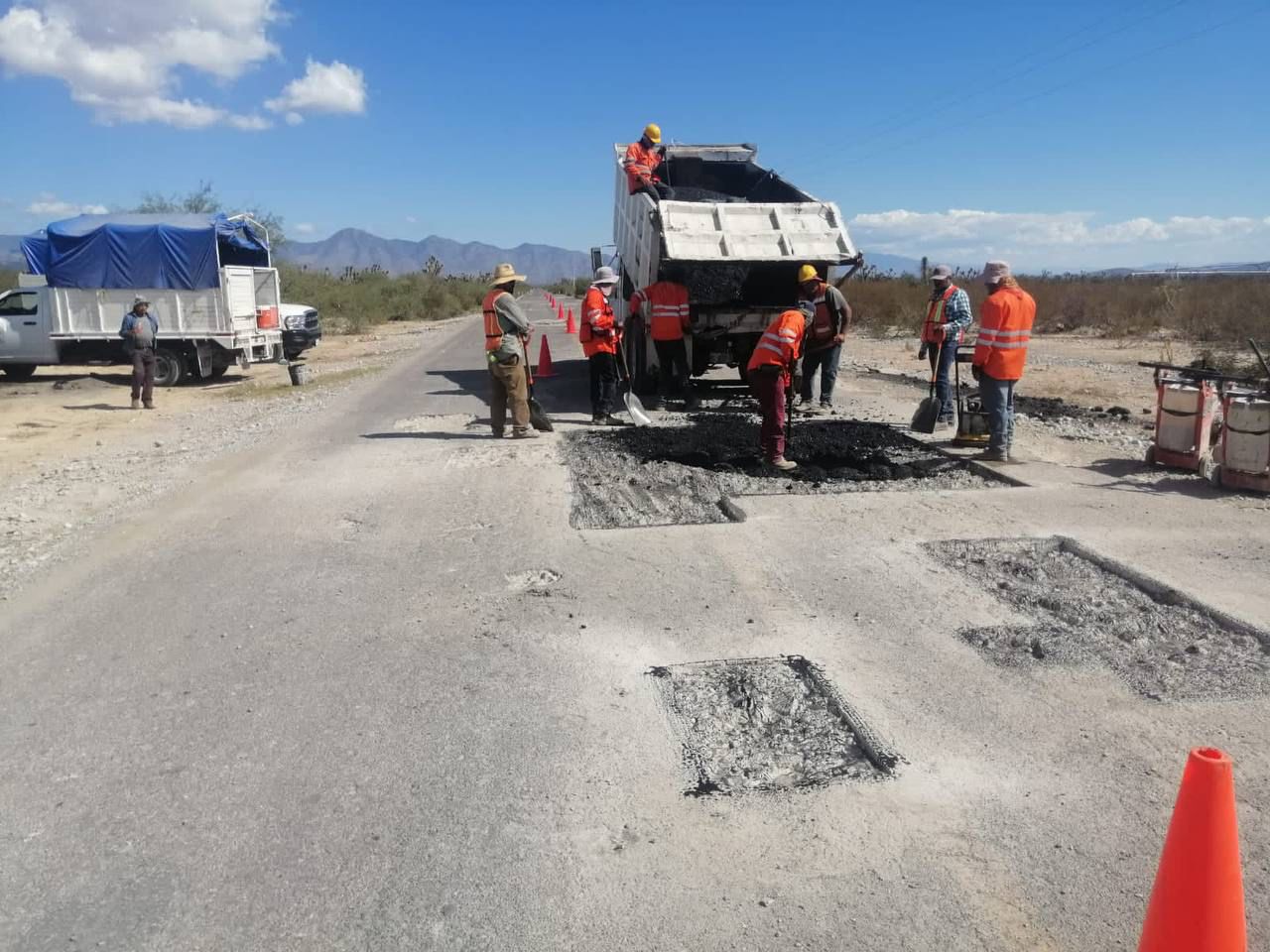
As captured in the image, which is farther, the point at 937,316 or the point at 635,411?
the point at 635,411

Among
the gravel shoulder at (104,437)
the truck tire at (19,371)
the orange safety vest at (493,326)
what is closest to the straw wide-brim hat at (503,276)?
the orange safety vest at (493,326)

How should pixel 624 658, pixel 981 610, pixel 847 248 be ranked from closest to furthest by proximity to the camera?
1. pixel 624 658
2. pixel 981 610
3. pixel 847 248

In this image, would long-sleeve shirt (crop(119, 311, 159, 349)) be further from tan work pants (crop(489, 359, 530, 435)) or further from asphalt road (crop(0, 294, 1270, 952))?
asphalt road (crop(0, 294, 1270, 952))

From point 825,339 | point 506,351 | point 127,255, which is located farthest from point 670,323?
point 127,255

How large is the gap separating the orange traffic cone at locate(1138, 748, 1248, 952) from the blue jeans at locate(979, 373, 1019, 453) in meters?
6.79

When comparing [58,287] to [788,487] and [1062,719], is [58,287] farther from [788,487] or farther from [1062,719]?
[1062,719]

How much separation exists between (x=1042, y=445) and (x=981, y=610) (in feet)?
17.3

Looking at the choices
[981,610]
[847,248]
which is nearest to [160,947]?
[981,610]

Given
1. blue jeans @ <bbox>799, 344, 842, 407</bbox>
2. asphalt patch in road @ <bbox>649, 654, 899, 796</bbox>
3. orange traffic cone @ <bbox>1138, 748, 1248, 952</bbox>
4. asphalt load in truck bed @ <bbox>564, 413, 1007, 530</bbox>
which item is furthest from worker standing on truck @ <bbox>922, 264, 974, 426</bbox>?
orange traffic cone @ <bbox>1138, 748, 1248, 952</bbox>

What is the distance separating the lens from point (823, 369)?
1215 centimetres

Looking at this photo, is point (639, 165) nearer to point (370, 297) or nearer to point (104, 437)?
point (104, 437)

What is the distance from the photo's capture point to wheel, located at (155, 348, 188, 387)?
696 inches

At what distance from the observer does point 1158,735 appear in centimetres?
384

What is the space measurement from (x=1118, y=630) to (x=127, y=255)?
17505 millimetres
